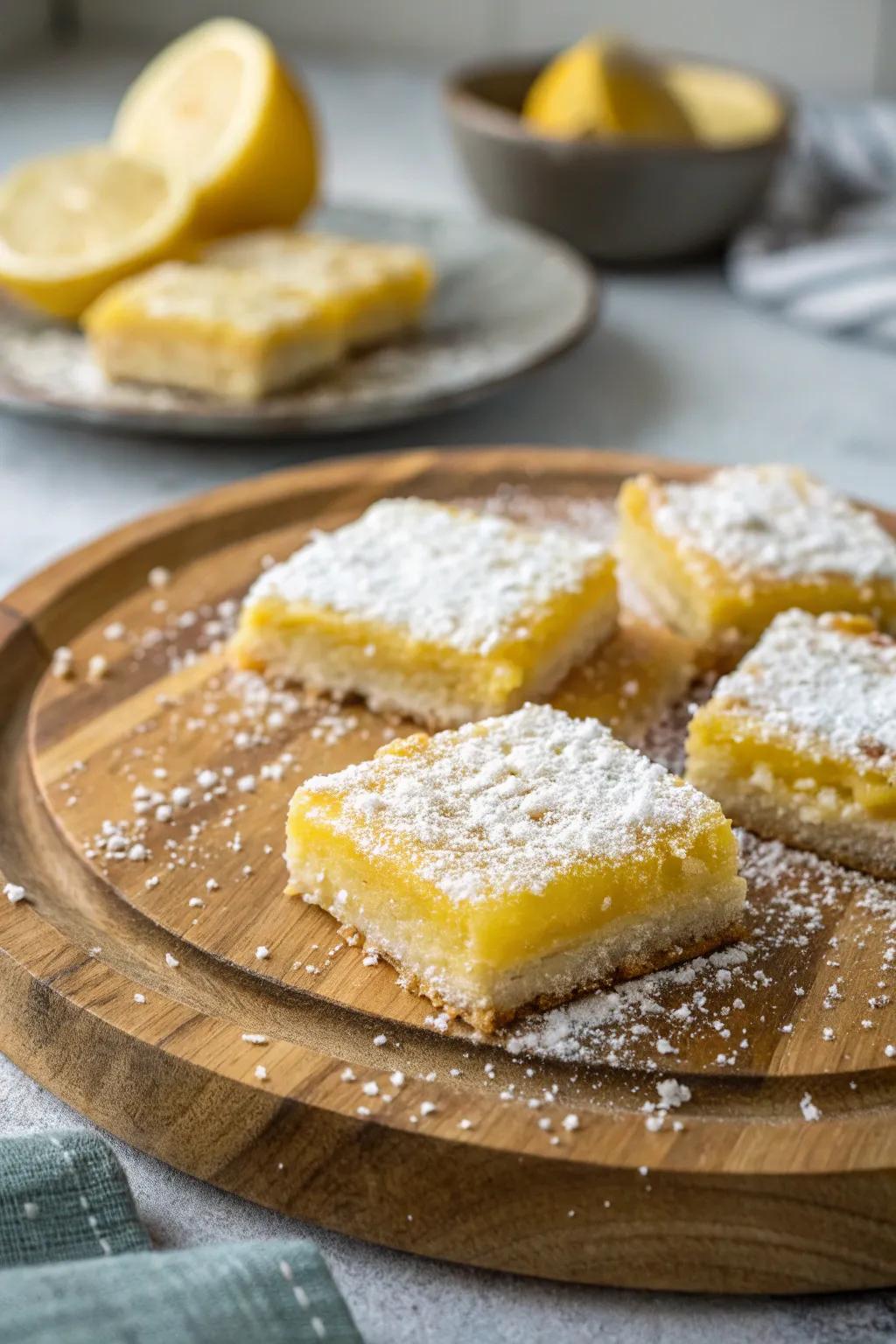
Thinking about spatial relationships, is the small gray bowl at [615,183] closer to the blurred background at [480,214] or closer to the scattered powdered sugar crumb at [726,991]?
the blurred background at [480,214]

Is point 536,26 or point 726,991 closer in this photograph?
point 726,991

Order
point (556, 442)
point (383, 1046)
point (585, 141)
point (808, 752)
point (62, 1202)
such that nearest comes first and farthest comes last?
point (62, 1202) < point (383, 1046) < point (808, 752) < point (556, 442) < point (585, 141)

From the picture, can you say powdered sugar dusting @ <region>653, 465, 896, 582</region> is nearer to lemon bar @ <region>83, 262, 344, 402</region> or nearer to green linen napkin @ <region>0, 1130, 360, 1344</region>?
lemon bar @ <region>83, 262, 344, 402</region>

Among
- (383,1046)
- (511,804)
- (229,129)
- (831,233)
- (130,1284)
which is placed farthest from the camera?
(831,233)

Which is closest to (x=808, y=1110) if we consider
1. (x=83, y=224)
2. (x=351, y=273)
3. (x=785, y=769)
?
(x=785, y=769)

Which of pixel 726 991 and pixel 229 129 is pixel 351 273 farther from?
pixel 726 991

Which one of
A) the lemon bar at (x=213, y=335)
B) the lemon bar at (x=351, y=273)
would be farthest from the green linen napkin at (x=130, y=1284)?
the lemon bar at (x=351, y=273)

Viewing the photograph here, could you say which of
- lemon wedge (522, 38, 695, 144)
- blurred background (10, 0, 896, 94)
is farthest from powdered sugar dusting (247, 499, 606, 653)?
blurred background (10, 0, 896, 94)

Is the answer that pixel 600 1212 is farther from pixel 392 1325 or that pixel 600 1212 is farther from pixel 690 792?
pixel 690 792
